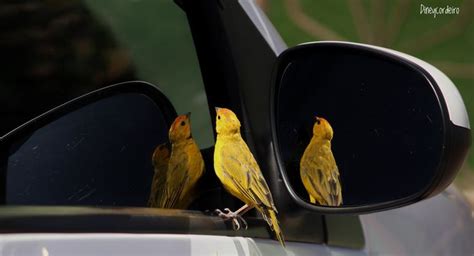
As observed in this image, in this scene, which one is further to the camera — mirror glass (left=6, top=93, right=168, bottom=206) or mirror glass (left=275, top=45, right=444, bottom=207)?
mirror glass (left=275, top=45, right=444, bottom=207)

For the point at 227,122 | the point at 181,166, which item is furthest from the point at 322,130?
the point at 181,166

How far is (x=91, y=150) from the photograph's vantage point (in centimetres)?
208

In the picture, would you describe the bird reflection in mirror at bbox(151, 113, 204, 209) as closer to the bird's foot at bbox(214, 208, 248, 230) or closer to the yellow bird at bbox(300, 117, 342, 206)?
the bird's foot at bbox(214, 208, 248, 230)

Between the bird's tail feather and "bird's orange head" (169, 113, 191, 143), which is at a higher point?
"bird's orange head" (169, 113, 191, 143)

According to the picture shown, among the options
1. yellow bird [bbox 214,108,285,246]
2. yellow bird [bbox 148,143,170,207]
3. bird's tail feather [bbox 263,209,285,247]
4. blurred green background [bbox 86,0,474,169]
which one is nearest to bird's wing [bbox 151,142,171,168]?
yellow bird [bbox 148,143,170,207]

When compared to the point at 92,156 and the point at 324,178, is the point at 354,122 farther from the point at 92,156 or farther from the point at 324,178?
the point at 92,156

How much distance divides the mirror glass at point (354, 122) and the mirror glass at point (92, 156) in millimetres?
306

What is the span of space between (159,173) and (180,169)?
0.32 feet

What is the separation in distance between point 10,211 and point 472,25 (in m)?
11.0

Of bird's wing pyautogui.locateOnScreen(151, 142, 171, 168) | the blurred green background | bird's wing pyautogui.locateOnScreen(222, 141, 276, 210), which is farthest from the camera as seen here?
the blurred green background

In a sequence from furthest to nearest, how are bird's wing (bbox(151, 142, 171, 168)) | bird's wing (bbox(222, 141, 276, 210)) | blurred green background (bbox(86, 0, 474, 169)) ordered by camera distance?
blurred green background (bbox(86, 0, 474, 169)) < bird's wing (bbox(151, 142, 171, 168)) < bird's wing (bbox(222, 141, 276, 210))

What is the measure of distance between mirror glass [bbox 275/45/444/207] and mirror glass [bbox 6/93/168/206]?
0.31 metres

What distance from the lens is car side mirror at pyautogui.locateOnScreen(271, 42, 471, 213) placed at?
6.91 feet

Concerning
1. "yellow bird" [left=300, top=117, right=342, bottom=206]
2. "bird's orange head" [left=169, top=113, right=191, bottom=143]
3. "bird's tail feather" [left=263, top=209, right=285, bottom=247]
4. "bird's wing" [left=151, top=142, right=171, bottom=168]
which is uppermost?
"bird's orange head" [left=169, top=113, right=191, bottom=143]
